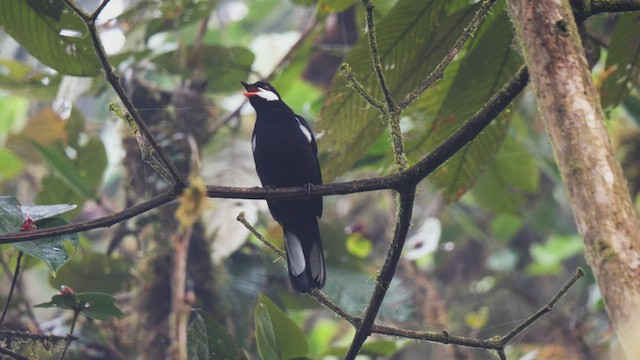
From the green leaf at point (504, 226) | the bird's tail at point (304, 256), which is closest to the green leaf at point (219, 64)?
the bird's tail at point (304, 256)

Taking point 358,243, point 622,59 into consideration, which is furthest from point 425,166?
point 358,243

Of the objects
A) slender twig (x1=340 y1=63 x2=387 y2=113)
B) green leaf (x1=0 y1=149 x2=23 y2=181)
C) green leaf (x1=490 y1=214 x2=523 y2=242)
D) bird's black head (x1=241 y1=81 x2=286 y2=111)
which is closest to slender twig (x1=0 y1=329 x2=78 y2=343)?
slender twig (x1=340 y1=63 x2=387 y2=113)

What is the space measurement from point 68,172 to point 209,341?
4.60 feet

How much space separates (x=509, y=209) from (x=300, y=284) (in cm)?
181

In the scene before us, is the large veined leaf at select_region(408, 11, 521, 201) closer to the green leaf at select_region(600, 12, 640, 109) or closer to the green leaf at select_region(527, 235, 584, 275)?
the green leaf at select_region(600, 12, 640, 109)

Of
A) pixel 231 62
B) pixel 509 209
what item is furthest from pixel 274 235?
pixel 509 209

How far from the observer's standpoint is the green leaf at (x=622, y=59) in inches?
101

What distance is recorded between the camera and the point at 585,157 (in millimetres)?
1502

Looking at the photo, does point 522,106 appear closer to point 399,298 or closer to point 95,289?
point 399,298

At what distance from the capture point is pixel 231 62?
3.95 m

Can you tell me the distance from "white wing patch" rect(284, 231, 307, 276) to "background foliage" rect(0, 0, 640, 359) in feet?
0.56

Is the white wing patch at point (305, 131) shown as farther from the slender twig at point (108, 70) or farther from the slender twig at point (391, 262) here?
the slender twig at point (108, 70)

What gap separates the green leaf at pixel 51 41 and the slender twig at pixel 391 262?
1.37 metres

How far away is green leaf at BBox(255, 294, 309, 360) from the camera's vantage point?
2301 mm
